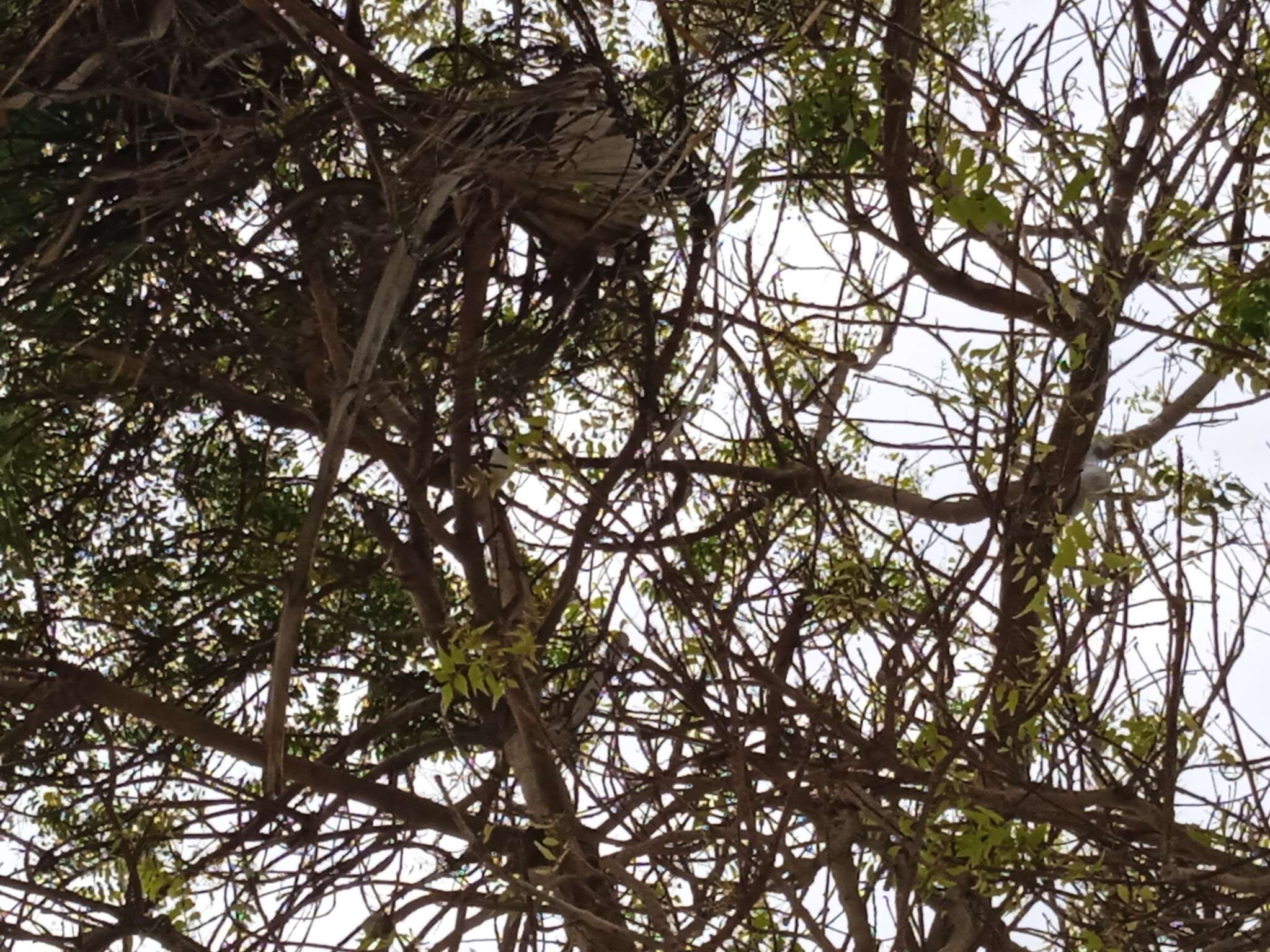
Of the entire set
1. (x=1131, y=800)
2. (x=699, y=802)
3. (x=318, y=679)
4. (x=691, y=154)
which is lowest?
(x=1131, y=800)

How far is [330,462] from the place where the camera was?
1257 millimetres

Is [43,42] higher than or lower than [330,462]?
higher

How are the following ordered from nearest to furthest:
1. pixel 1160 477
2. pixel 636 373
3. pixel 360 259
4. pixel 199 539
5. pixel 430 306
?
pixel 360 259
pixel 430 306
pixel 1160 477
pixel 636 373
pixel 199 539

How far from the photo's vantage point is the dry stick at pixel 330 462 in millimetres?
1232

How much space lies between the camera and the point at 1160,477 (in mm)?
1752

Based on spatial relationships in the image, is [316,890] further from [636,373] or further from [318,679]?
[636,373]

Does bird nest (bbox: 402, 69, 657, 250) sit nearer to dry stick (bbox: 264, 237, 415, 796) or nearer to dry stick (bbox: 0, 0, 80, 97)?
dry stick (bbox: 264, 237, 415, 796)

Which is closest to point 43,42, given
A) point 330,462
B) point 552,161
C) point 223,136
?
point 223,136

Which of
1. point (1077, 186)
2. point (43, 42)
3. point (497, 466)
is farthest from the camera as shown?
point (497, 466)

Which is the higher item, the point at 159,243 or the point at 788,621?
the point at 159,243

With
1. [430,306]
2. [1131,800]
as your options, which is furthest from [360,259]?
[1131,800]

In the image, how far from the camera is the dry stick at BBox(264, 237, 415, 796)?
4.04 ft

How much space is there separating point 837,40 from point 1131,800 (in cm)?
111

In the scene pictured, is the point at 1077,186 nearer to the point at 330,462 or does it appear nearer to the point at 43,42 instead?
the point at 330,462
